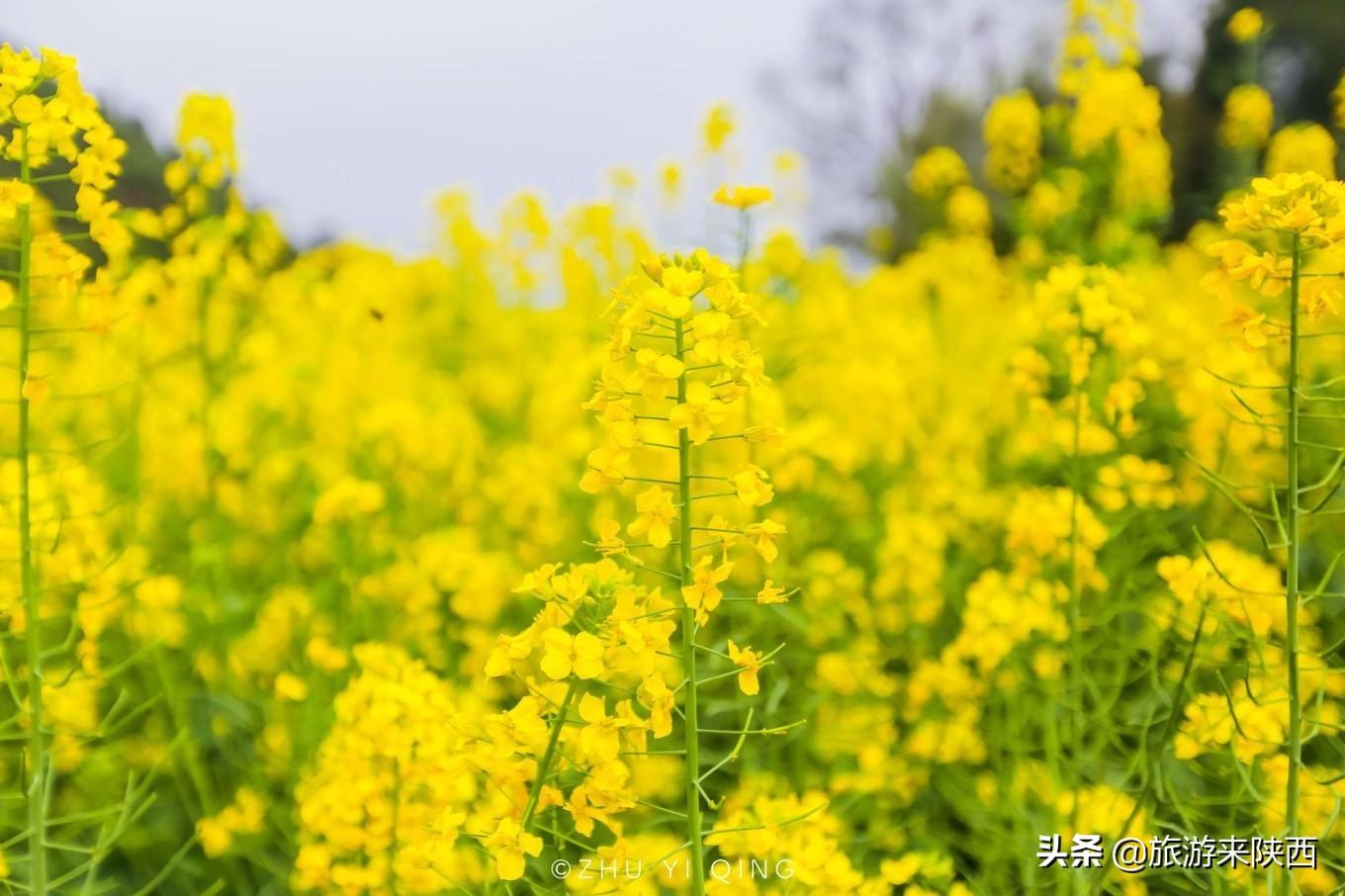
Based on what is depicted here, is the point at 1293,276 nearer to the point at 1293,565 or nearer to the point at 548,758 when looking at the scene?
the point at 1293,565

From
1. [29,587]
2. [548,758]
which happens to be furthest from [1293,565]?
[29,587]

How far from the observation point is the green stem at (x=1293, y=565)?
1.35 m

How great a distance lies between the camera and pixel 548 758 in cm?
111

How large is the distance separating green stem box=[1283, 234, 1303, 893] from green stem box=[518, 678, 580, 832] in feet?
2.72

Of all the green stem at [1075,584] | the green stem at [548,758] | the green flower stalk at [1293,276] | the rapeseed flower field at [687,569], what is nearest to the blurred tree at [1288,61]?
the rapeseed flower field at [687,569]

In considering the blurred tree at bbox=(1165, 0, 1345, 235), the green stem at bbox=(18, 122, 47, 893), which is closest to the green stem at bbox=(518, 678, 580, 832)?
the green stem at bbox=(18, 122, 47, 893)

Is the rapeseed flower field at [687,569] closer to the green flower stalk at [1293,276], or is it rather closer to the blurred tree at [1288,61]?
the green flower stalk at [1293,276]

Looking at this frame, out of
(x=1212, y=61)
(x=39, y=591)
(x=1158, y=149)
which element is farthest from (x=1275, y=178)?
(x=1212, y=61)

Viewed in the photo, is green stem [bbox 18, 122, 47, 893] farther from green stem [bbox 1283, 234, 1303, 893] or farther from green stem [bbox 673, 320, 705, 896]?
green stem [bbox 1283, 234, 1303, 893]

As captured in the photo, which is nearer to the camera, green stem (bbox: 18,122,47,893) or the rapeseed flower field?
the rapeseed flower field

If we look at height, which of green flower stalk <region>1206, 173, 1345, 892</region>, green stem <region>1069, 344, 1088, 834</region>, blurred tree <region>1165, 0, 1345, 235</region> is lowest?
green stem <region>1069, 344, 1088, 834</region>

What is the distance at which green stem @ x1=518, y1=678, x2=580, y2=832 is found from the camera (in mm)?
1085

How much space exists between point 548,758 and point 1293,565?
88 cm

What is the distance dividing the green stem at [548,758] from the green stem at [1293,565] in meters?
0.83
